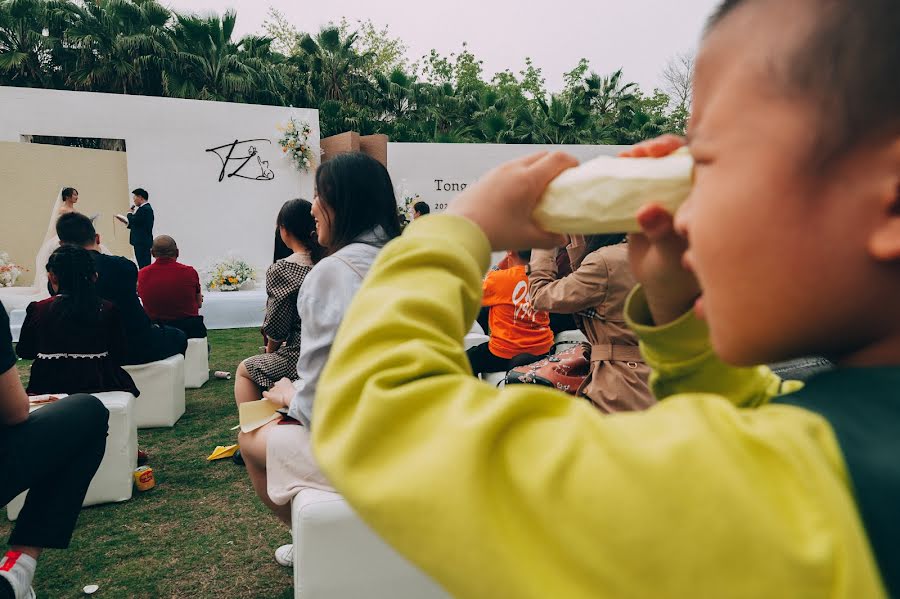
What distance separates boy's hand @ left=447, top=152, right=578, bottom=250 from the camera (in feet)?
2.12

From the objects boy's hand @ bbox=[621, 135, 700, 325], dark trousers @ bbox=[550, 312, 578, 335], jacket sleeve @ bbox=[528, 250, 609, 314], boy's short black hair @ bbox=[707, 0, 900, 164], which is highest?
boy's short black hair @ bbox=[707, 0, 900, 164]

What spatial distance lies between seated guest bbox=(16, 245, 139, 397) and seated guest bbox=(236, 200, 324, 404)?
95 centimetres

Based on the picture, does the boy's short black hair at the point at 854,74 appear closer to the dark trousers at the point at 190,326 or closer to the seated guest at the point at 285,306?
the seated guest at the point at 285,306

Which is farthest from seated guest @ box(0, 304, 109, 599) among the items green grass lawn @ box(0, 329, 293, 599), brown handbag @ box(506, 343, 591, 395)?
brown handbag @ box(506, 343, 591, 395)

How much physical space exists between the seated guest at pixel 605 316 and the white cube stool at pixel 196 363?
4.03 metres

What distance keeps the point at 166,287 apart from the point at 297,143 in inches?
284

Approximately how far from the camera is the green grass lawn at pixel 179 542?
2713 mm

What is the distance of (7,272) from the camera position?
10.0 metres

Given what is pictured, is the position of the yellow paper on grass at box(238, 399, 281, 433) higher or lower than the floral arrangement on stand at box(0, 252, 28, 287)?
higher

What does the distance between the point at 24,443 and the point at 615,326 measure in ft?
8.73

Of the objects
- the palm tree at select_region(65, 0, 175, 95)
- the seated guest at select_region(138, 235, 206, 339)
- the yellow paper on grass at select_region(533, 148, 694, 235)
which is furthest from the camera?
the palm tree at select_region(65, 0, 175, 95)

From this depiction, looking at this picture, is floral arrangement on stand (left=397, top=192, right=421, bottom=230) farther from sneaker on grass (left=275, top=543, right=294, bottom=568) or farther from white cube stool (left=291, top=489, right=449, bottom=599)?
white cube stool (left=291, top=489, right=449, bottom=599)

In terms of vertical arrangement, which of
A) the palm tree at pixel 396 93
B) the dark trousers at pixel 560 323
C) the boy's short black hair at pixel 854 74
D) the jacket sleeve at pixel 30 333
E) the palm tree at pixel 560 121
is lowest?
the dark trousers at pixel 560 323

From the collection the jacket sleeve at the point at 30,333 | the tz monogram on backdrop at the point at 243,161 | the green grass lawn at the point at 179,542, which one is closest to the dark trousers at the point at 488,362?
the green grass lawn at the point at 179,542
